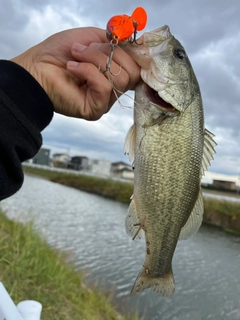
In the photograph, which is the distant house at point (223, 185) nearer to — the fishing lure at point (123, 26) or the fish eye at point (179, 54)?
the fish eye at point (179, 54)

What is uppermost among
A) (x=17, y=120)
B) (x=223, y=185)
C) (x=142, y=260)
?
(x=223, y=185)

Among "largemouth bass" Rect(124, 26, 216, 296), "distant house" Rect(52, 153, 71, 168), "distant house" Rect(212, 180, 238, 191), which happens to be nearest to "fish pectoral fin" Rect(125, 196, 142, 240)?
"largemouth bass" Rect(124, 26, 216, 296)

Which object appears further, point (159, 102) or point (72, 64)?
point (159, 102)

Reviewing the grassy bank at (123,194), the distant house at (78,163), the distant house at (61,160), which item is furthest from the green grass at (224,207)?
the distant house at (61,160)

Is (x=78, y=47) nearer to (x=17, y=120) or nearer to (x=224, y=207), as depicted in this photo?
(x=17, y=120)

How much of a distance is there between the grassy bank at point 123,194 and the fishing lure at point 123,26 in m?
12.2

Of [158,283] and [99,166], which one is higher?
[99,166]

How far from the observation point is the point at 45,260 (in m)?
6.11

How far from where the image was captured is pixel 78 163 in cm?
6247

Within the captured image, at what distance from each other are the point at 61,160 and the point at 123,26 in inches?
2628

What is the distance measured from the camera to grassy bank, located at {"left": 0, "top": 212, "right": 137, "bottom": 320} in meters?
4.62

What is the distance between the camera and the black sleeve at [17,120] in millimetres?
1570

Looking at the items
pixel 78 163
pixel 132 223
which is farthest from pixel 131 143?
pixel 78 163

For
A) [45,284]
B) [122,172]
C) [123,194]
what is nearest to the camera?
[45,284]
